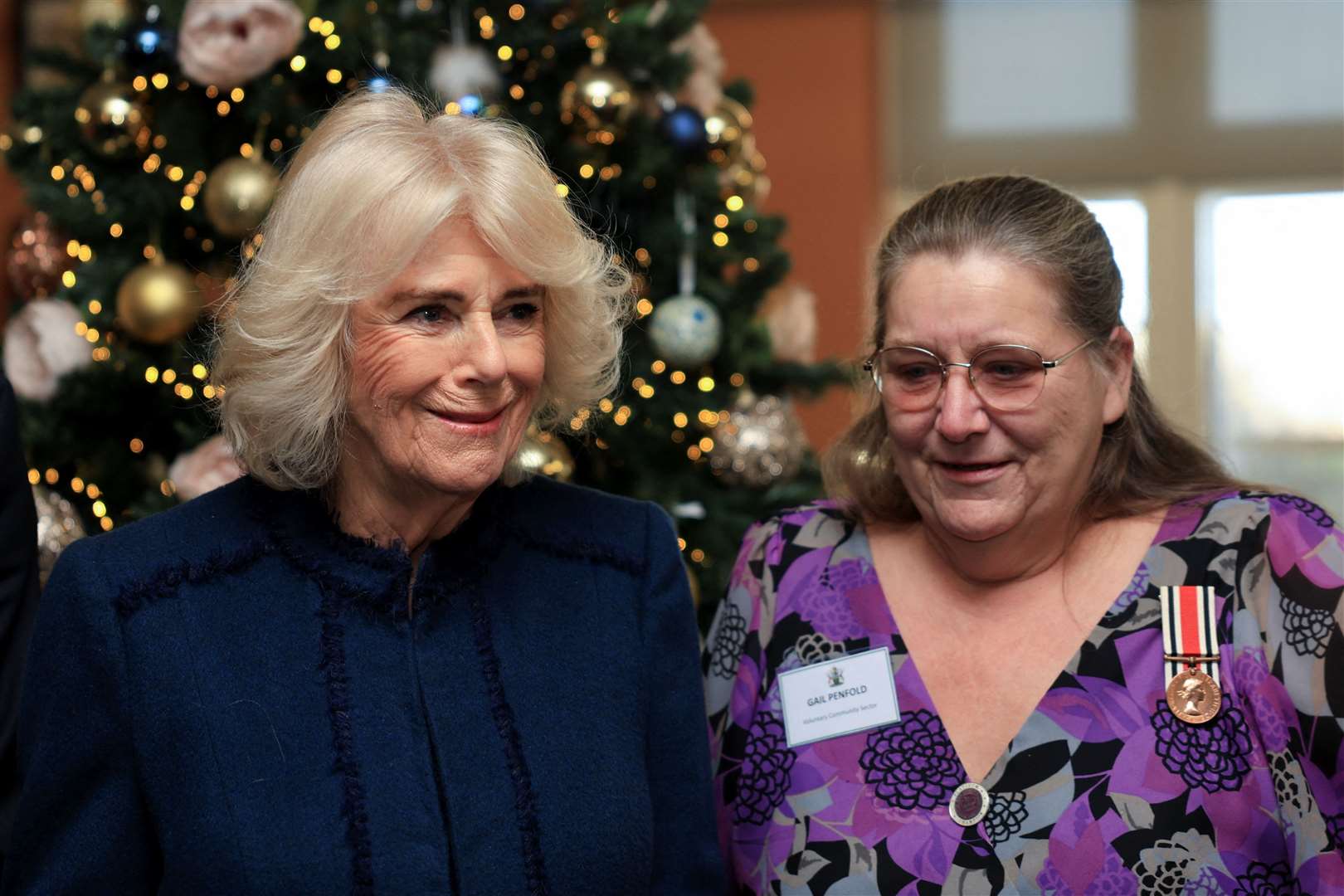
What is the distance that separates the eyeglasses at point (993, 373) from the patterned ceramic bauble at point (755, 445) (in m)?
1.35

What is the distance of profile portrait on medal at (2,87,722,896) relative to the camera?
5.33 ft

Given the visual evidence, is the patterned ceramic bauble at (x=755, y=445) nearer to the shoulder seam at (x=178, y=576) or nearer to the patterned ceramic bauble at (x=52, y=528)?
the patterned ceramic bauble at (x=52, y=528)

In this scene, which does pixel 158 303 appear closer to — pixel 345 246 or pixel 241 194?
pixel 241 194

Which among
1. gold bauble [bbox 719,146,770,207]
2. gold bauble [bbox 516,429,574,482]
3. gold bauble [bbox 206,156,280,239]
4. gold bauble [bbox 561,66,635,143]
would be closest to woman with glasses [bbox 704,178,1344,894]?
gold bauble [bbox 516,429,574,482]

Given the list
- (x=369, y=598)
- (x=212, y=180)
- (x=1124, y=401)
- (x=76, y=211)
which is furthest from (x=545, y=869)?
(x=76, y=211)

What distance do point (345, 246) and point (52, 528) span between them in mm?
1576

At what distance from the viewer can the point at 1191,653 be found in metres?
1.92

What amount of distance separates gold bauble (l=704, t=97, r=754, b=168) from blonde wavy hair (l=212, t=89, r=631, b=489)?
157 cm

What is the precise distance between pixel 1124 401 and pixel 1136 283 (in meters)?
3.87

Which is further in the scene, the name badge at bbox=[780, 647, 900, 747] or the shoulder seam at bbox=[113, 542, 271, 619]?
the name badge at bbox=[780, 647, 900, 747]

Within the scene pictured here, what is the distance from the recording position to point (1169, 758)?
1862 millimetres

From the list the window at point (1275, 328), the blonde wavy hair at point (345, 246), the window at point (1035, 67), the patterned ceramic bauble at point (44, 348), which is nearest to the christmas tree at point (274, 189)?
the patterned ceramic bauble at point (44, 348)

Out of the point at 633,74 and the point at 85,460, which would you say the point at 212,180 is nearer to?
the point at 85,460

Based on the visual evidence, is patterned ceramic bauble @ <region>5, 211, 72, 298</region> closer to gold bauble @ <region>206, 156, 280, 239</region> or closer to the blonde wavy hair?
gold bauble @ <region>206, 156, 280, 239</region>
